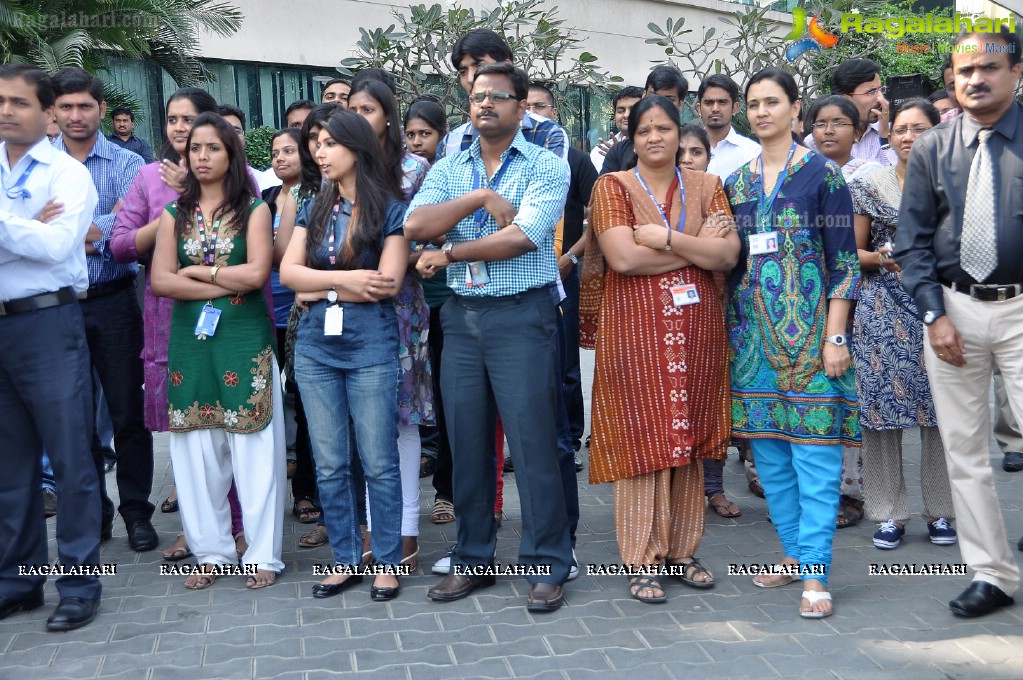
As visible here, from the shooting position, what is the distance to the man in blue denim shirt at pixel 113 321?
5.39 m

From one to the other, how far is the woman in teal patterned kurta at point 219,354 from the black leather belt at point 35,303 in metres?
0.42

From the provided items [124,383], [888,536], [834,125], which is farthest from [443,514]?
[834,125]

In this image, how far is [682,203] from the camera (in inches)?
177

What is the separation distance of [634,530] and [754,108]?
6.13 feet

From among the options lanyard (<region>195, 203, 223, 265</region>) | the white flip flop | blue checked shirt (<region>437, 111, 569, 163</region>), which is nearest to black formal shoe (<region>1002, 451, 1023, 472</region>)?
the white flip flop

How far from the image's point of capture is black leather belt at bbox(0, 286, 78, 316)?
14.4 feet

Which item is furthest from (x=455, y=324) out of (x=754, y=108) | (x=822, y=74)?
(x=822, y=74)

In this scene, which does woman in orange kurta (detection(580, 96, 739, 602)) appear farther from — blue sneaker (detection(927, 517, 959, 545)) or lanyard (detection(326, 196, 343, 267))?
blue sneaker (detection(927, 517, 959, 545))

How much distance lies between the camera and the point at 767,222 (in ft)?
14.5

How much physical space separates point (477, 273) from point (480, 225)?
227mm

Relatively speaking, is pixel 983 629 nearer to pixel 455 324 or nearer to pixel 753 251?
pixel 753 251

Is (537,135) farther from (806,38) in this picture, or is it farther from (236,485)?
(806,38)

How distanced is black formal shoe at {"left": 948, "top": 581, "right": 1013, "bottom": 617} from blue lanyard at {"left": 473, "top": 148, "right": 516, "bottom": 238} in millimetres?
2411

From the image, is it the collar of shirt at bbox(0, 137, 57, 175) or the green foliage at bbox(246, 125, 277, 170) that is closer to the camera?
the collar of shirt at bbox(0, 137, 57, 175)
